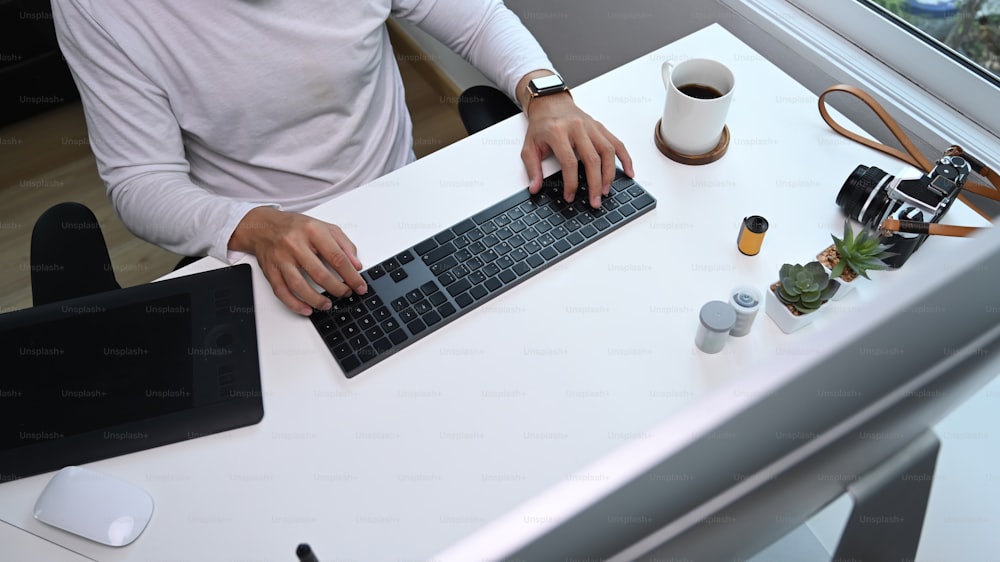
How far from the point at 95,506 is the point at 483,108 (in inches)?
32.1

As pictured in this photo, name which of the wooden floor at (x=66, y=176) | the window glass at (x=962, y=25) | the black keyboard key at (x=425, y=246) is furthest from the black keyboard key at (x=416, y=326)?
the wooden floor at (x=66, y=176)

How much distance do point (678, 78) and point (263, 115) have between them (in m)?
0.66

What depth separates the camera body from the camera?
86cm

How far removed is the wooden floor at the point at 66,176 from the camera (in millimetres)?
1969

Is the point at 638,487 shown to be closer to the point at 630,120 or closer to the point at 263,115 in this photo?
the point at 630,120

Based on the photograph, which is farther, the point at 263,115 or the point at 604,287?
the point at 263,115

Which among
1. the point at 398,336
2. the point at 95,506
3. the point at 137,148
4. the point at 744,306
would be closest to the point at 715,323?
the point at 744,306

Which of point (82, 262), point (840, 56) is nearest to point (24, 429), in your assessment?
point (82, 262)

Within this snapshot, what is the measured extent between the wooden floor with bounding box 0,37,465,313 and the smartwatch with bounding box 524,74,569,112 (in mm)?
1121

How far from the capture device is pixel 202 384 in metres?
0.85

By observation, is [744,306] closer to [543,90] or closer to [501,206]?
[501,206]


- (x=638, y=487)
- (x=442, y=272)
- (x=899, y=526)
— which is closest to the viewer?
(x=638, y=487)

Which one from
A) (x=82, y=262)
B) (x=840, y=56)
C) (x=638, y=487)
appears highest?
(x=638, y=487)

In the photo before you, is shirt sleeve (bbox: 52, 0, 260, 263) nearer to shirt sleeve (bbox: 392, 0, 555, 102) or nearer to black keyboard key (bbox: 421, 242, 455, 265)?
black keyboard key (bbox: 421, 242, 455, 265)
